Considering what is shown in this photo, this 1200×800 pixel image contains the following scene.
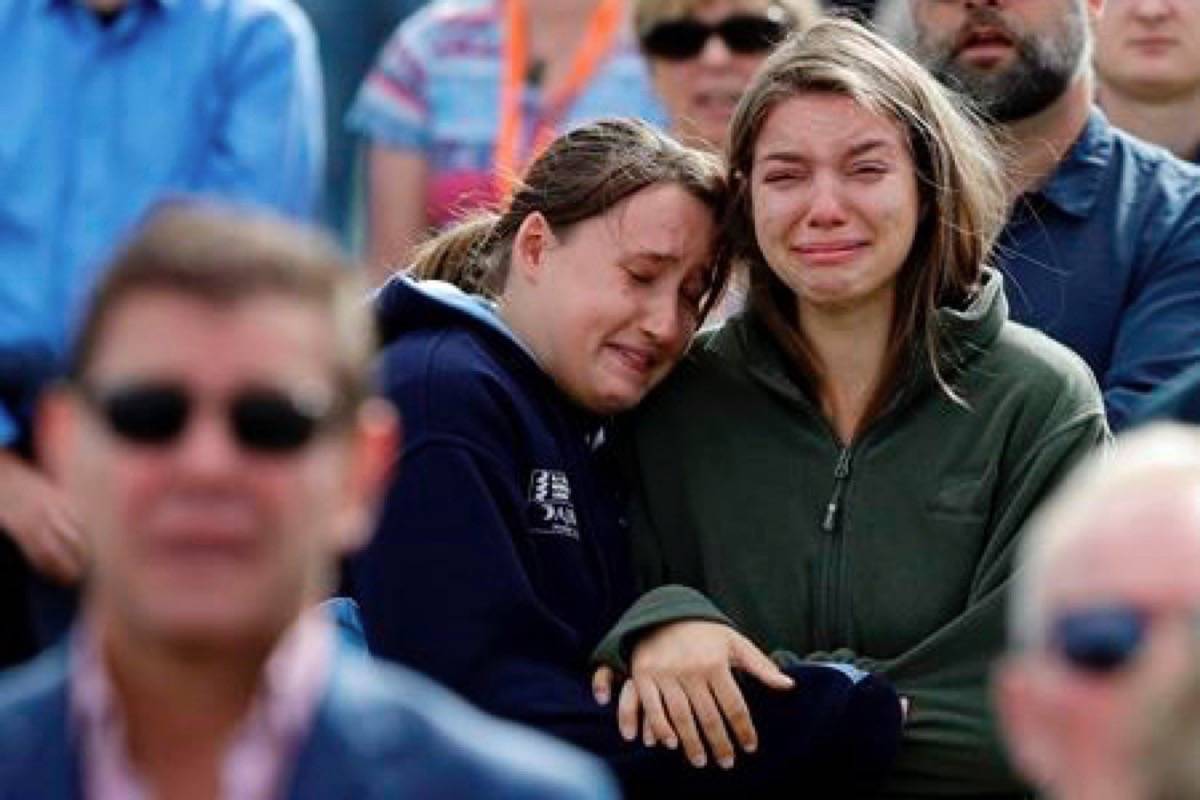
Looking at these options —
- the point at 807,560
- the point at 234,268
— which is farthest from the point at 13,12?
the point at 234,268

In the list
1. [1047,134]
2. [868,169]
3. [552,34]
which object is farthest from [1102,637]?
[552,34]

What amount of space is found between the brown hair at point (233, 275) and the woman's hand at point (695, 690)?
6.23 ft

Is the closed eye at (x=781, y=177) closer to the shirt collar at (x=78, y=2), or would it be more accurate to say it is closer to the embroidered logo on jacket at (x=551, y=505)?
the embroidered logo on jacket at (x=551, y=505)

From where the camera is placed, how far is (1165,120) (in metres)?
7.00

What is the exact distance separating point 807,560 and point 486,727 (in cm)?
204

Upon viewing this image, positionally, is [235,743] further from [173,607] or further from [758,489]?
[758,489]

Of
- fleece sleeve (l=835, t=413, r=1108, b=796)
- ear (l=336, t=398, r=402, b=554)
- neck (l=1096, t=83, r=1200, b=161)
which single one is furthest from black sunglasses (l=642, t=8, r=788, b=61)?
ear (l=336, t=398, r=402, b=554)

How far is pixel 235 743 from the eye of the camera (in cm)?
329

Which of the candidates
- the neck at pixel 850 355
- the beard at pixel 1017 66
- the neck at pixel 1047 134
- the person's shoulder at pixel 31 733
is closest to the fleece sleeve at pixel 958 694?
the neck at pixel 850 355

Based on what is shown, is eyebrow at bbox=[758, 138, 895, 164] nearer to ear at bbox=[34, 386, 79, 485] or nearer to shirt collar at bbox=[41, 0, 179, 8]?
shirt collar at bbox=[41, 0, 179, 8]

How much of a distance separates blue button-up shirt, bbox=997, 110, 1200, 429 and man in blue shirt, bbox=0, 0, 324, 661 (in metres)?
1.37

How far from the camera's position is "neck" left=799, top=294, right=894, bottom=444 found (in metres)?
5.51

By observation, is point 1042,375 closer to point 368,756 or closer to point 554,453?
point 554,453

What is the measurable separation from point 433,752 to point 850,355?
7.67 feet
